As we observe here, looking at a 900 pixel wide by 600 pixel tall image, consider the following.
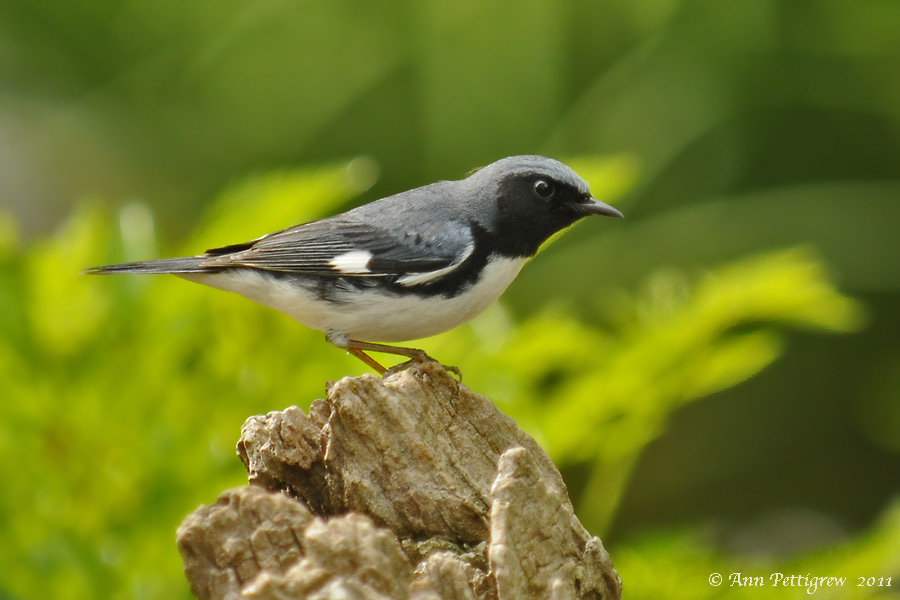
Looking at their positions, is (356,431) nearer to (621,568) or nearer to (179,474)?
(621,568)

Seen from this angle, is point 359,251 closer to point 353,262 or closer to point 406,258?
point 353,262

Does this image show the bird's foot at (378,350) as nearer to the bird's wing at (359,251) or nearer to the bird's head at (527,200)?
the bird's wing at (359,251)

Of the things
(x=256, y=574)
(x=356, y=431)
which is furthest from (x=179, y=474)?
(x=256, y=574)

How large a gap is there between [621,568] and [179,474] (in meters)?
1.70

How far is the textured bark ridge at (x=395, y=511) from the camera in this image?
1.93 m

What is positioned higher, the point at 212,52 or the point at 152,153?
the point at 212,52

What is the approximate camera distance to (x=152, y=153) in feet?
20.4

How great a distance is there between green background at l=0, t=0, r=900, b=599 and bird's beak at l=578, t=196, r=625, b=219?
1.61ft

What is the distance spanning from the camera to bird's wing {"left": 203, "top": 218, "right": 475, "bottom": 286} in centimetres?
326

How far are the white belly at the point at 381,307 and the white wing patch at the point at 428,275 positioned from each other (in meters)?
0.05

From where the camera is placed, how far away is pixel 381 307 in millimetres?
3227

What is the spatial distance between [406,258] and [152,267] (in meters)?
0.94

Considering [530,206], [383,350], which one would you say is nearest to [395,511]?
[383,350]

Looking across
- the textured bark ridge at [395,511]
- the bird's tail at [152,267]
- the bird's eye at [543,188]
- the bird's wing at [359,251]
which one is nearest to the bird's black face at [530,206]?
the bird's eye at [543,188]
